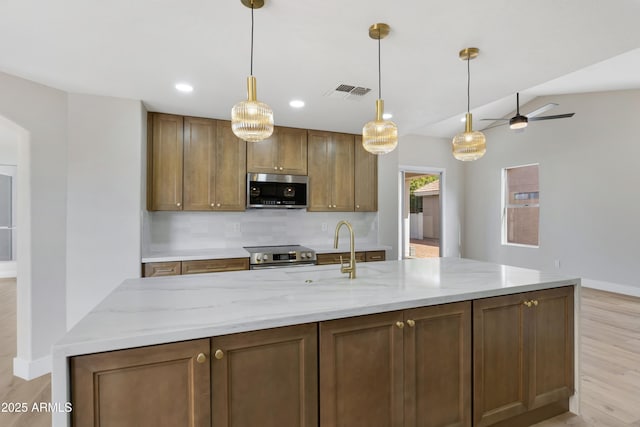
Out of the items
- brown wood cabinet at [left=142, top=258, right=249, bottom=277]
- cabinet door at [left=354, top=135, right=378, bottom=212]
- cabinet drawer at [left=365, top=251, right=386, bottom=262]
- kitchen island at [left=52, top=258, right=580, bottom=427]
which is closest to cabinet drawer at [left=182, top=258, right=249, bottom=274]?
brown wood cabinet at [left=142, top=258, right=249, bottom=277]

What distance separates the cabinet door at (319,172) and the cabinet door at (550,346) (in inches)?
106

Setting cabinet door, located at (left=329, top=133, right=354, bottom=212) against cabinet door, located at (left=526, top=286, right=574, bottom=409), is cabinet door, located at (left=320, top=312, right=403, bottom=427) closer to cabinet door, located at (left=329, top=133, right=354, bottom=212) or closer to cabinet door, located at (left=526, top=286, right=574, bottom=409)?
cabinet door, located at (left=526, top=286, right=574, bottom=409)

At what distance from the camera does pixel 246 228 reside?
4.03 m

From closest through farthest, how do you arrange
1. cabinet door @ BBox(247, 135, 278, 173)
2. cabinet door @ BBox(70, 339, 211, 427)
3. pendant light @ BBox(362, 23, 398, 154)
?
cabinet door @ BBox(70, 339, 211, 427) < pendant light @ BBox(362, 23, 398, 154) < cabinet door @ BBox(247, 135, 278, 173)

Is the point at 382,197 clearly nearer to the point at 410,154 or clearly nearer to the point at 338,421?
the point at 410,154

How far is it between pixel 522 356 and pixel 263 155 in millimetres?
3189

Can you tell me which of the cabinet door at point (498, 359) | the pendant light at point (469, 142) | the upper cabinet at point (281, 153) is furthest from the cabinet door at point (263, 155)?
the cabinet door at point (498, 359)

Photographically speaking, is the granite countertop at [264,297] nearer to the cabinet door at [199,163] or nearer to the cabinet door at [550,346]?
the cabinet door at [550,346]

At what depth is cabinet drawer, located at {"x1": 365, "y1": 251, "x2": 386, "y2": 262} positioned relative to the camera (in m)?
3.94

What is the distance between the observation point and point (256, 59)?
7.35 feet

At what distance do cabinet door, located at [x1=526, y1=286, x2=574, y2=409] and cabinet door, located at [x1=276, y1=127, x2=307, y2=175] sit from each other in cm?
289

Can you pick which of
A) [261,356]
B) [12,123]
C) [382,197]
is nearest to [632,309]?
[382,197]

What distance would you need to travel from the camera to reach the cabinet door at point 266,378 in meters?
1.17

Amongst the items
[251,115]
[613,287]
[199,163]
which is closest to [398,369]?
[251,115]
